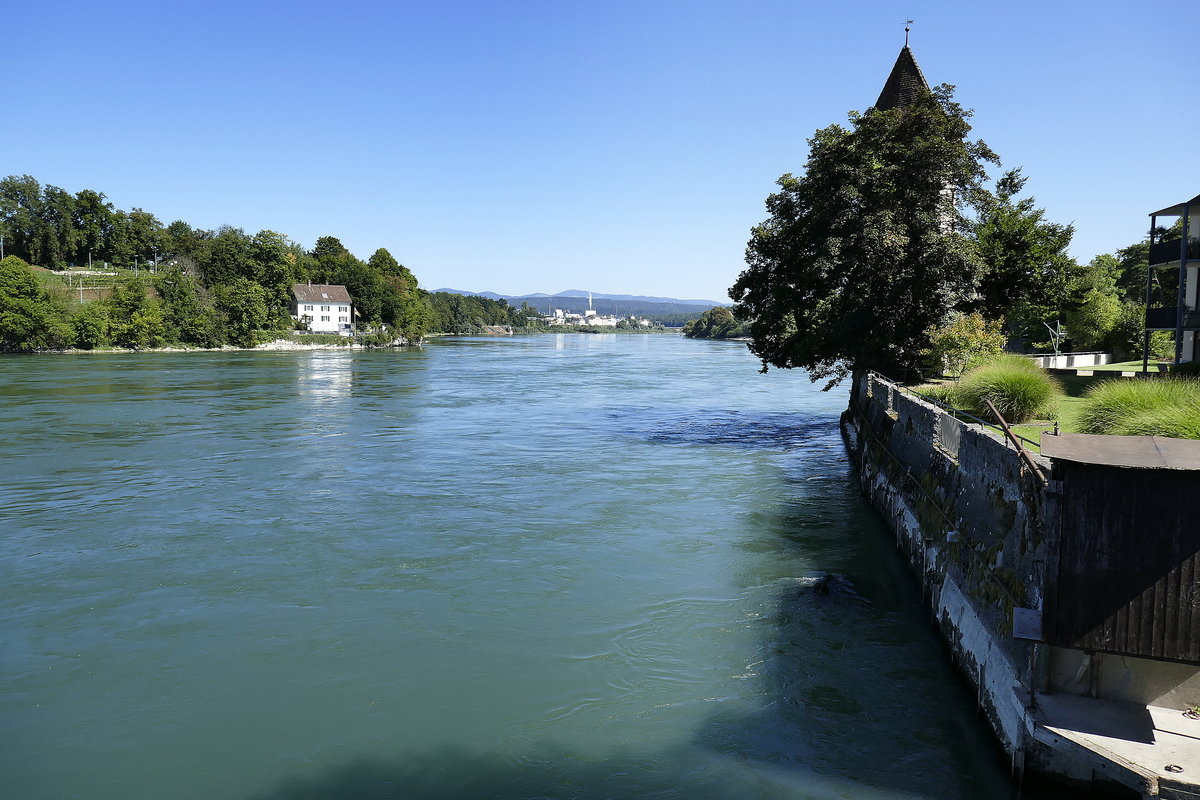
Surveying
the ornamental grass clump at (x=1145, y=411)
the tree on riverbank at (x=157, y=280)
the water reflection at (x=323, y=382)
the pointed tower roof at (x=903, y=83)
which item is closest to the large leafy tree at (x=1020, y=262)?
the pointed tower roof at (x=903, y=83)

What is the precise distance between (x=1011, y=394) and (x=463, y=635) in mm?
11277

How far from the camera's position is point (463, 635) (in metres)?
10.1

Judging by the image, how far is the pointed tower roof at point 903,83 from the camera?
30.4m

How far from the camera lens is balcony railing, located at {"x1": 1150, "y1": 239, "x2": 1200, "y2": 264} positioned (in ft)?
86.8

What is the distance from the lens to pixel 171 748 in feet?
24.9

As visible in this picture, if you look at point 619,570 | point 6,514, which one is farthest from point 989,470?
point 6,514

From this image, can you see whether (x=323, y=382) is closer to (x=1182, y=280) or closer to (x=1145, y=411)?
(x=1182, y=280)

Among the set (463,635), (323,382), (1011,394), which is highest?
(1011,394)

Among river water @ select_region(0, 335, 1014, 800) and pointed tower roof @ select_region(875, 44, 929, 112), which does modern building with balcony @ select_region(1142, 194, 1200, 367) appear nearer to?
pointed tower roof @ select_region(875, 44, 929, 112)

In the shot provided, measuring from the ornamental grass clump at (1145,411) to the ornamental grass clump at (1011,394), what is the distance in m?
2.32

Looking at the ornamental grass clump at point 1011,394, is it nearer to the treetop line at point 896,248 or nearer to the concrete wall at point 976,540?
the concrete wall at point 976,540

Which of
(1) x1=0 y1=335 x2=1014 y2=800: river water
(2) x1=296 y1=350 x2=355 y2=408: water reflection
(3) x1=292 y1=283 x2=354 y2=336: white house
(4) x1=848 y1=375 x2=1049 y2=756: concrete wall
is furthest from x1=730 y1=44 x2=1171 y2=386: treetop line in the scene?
(3) x1=292 y1=283 x2=354 y2=336: white house

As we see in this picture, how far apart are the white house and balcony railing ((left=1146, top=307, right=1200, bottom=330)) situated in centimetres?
10309

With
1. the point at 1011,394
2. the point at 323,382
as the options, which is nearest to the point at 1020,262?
the point at 1011,394
